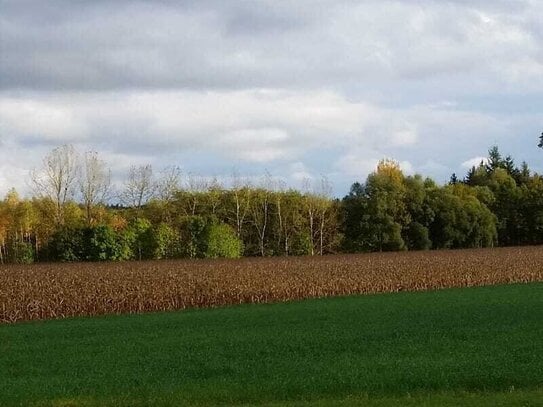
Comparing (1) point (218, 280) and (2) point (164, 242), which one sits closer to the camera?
(1) point (218, 280)

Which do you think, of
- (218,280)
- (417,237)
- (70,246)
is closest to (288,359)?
(218,280)

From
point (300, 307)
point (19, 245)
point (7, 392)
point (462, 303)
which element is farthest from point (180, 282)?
point (19, 245)

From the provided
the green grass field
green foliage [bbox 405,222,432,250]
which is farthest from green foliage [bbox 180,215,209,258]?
the green grass field

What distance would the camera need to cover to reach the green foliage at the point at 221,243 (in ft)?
250

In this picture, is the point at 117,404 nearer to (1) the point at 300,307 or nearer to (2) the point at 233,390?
(2) the point at 233,390

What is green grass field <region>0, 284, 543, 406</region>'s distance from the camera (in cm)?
1516

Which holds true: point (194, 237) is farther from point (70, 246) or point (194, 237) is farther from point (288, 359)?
point (288, 359)

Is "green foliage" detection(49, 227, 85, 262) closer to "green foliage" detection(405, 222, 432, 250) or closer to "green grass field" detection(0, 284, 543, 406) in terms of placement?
"green foliage" detection(405, 222, 432, 250)

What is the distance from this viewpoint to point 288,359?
19.3 m

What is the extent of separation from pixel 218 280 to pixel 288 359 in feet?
77.1

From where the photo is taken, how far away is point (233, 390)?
15539 mm

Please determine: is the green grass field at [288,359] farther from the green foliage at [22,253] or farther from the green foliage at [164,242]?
the green foliage at [164,242]

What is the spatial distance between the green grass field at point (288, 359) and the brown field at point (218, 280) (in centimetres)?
467

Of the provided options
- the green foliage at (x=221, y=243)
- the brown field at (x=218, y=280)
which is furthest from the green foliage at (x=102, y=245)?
the brown field at (x=218, y=280)
